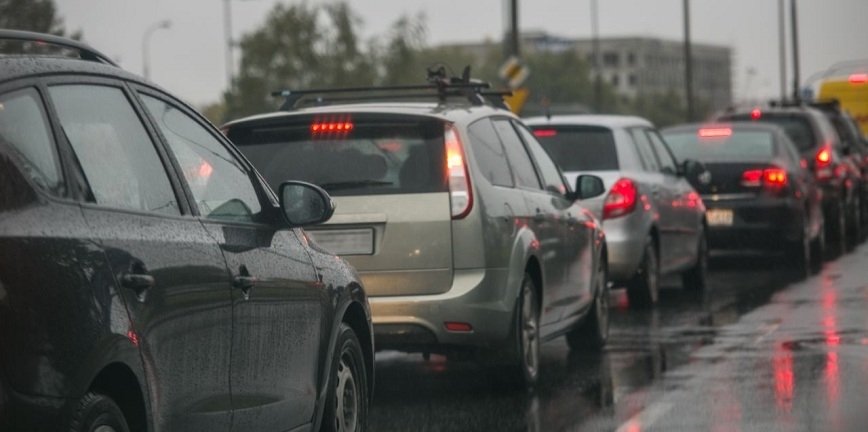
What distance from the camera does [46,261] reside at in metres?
4.38

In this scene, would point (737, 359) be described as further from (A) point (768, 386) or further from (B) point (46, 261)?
(B) point (46, 261)

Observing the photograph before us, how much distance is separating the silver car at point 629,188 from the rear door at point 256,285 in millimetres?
7715

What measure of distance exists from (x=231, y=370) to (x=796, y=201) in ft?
50.7

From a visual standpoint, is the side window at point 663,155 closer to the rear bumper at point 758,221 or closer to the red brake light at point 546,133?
the red brake light at point 546,133

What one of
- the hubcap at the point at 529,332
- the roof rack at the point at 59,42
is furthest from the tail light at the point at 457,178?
the roof rack at the point at 59,42

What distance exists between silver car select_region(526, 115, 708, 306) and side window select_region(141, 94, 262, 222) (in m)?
7.88

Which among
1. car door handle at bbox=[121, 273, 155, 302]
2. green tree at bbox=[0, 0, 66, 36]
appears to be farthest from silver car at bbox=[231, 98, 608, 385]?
green tree at bbox=[0, 0, 66, 36]

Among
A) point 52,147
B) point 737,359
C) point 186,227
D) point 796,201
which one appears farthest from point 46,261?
point 796,201

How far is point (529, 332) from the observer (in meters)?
10.4

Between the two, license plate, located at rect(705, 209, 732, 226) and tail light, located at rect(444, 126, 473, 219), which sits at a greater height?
tail light, located at rect(444, 126, 473, 219)

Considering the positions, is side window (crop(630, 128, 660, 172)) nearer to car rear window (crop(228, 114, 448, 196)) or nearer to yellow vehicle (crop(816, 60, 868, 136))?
car rear window (crop(228, 114, 448, 196))

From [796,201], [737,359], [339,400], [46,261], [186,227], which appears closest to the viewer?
[46,261]

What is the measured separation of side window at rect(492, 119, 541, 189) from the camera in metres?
10.8

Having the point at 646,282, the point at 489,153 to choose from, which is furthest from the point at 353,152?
the point at 646,282
